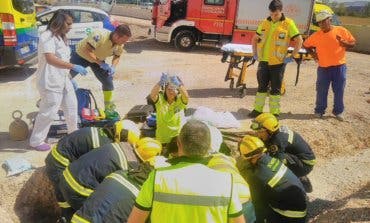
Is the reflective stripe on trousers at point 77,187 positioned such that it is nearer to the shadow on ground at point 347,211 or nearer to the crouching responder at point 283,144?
the crouching responder at point 283,144

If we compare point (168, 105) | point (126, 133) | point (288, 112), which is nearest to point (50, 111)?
point (168, 105)

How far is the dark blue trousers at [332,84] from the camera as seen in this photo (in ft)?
23.0

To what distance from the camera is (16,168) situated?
16.4ft

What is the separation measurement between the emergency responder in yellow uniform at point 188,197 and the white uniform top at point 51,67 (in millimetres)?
3456

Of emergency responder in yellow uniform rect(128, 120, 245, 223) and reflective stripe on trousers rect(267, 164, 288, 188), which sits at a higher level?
emergency responder in yellow uniform rect(128, 120, 245, 223)

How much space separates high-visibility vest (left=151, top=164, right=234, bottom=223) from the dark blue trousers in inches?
212

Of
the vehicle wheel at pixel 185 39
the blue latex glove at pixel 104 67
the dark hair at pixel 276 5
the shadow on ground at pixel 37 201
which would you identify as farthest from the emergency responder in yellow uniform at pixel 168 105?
the vehicle wheel at pixel 185 39

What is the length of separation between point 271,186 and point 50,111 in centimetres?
300

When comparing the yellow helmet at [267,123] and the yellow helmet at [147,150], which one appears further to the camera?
the yellow helmet at [267,123]

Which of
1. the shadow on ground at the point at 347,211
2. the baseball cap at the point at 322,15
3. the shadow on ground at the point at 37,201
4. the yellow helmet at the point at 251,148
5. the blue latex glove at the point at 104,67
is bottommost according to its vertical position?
the shadow on ground at the point at 37,201

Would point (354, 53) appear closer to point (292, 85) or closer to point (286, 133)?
point (292, 85)

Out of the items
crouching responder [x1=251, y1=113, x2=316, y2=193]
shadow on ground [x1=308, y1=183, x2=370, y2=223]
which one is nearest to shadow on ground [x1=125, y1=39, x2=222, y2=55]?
crouching responder [x1=251, y1=113, x2=316, y2=193]

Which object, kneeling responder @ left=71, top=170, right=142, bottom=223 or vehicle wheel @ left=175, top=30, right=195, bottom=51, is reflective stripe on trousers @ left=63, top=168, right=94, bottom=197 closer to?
kneeling responder @ left=71, top=170, right=142, bottom=223

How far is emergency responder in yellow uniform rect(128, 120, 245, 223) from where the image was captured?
Result: 7.10 feet
